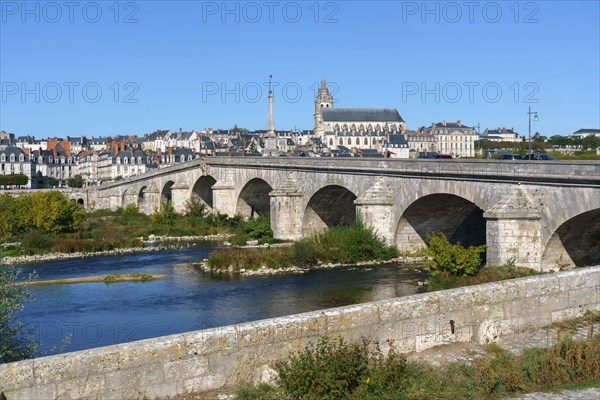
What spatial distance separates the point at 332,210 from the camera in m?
43.3

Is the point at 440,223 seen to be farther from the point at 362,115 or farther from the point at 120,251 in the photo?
the point at 362,115

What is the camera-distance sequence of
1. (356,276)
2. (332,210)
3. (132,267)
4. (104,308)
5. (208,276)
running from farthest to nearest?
(332,210), (132,267), (208,276), (356,276), (104,308)

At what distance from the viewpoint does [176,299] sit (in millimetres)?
25703

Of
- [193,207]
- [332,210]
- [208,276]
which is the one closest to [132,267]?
[208,276]

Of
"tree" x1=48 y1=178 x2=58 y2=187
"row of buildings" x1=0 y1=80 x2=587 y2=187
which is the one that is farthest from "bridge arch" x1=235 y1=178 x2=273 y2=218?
A: "tree" x1=48 y1=178 x2=58 y2=187

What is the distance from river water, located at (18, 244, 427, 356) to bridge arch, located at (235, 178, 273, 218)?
19213 millimetres

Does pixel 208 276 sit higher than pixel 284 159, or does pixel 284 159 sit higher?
pixel 284 159

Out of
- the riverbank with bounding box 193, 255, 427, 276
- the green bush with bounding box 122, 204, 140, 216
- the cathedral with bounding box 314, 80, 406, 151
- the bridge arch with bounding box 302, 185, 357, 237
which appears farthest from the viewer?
the cathedral with bounding box 314, 80, 406, 151

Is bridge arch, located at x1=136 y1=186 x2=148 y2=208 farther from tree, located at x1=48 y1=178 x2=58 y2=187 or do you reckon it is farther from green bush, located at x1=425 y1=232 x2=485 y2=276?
green bush, located at x1=425 y1=232 x2=485 y2=276

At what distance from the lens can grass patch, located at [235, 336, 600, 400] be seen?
24.6ft

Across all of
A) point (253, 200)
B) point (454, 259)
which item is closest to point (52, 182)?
point (253, 200)

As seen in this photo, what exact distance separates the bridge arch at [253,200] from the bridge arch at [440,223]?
20265mm

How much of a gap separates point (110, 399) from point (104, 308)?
17469mm

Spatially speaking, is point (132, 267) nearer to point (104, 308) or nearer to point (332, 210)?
point (104, 308)
